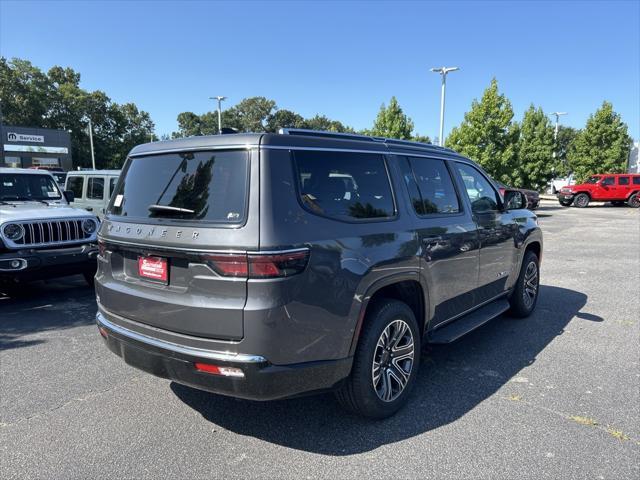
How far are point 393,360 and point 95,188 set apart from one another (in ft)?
28.2

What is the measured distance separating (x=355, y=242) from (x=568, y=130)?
95081mm

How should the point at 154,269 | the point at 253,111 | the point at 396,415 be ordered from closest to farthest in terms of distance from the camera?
the point at 154,269 < the point at 396,415 < the point at 253,111

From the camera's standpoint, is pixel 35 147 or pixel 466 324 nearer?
pixel 466 324

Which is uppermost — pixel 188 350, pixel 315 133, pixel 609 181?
pixel 315 133

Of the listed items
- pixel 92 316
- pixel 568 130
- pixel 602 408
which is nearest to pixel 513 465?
pixel 602 408

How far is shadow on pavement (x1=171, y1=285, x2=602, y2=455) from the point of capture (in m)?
3.03

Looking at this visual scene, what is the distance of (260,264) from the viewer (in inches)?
96.1

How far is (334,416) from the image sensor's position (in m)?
3.30

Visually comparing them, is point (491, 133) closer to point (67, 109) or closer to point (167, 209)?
point (167, 209)

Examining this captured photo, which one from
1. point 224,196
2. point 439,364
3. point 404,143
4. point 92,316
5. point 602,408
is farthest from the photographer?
point 92,316

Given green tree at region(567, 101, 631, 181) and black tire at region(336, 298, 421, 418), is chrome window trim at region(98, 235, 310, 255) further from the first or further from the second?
green tree at region(567, 101, 631, 181)

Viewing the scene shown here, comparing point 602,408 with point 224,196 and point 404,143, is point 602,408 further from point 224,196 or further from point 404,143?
point 224,196

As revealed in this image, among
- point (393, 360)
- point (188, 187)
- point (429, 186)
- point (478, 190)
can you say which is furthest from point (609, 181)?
point (188, 187)

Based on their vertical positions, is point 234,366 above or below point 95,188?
below
